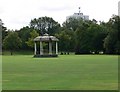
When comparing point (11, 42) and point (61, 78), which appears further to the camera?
point (11, 42)

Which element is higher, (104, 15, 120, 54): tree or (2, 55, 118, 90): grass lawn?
(104, 15, 120, 54): tree

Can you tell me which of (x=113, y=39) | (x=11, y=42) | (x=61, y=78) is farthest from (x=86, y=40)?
(x=61, y=78)

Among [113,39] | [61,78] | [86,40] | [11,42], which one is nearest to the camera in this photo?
[61,78]

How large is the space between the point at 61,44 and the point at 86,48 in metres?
10.6

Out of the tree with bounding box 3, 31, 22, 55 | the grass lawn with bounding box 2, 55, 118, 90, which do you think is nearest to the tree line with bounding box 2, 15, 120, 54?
the tree with bounding box 3, 31, 22, 55

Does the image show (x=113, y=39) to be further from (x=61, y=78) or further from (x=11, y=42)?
(x=61, y=78)

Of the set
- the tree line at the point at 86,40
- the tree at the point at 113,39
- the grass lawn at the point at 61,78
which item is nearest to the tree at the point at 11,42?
the tree line at the point at 86,40

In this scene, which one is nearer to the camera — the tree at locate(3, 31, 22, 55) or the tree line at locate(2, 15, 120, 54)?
the tree line at locate(2, 15, 120, 54)

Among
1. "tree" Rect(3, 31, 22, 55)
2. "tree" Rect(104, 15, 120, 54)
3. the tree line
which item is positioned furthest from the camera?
"tree" Rect(3, 31, 22, 55)

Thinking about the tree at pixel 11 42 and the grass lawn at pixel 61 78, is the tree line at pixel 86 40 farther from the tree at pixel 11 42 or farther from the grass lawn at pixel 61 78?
the grass lawn at pixel 61 78

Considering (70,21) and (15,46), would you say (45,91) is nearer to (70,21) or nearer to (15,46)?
(15,46)

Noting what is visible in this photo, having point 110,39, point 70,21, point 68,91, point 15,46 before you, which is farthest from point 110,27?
point 68,91

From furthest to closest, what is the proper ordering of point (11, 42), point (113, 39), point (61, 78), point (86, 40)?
1. point (11, 42)
2. point (86, 40)
3. point (113, 39)
4. point (61, 78)

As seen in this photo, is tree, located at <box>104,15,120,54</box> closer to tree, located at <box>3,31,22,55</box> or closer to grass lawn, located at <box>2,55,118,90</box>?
tree, located at <box>3,31,22,55</box>
